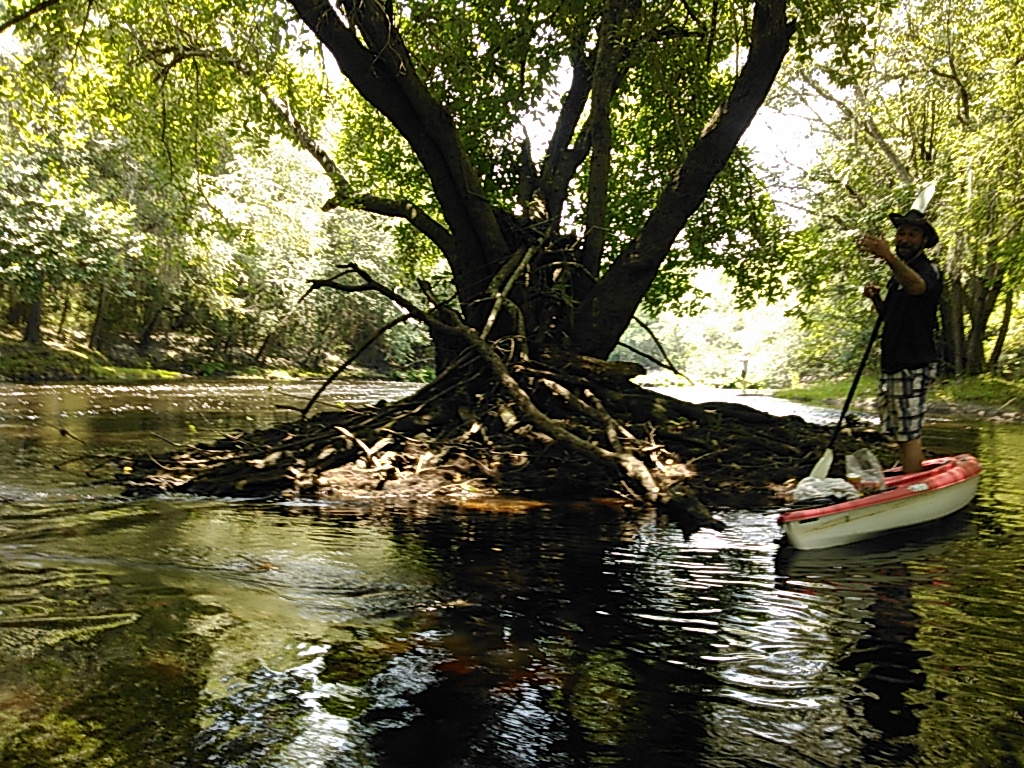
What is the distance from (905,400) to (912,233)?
142 centimetres

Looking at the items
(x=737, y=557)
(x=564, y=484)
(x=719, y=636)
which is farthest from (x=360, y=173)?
(x=719, y=636)

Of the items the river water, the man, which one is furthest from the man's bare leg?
the river water

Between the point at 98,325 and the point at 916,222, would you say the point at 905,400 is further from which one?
the point at 98,325

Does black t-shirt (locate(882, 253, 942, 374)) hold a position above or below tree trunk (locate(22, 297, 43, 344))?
below

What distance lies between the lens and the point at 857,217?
24953 millimetres

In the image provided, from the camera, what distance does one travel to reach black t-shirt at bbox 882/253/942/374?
689cm

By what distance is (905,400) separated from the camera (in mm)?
7188

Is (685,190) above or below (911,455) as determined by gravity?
above

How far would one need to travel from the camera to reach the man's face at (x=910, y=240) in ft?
22.5

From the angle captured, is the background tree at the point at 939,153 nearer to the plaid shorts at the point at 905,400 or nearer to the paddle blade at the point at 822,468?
the plaid shorts at the point at 905,400

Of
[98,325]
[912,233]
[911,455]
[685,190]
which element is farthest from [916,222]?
[98,325]

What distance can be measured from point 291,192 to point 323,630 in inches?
1375

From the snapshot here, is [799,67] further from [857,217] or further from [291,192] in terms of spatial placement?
[291,192]

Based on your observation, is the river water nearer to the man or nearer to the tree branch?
the man
